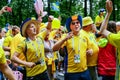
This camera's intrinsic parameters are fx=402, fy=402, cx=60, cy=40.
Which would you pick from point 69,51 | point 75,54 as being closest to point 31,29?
point 69,51

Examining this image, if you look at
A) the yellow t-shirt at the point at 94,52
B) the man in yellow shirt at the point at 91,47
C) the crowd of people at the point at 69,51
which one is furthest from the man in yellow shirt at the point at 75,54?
the yellow t-shirt at the point at 94,52

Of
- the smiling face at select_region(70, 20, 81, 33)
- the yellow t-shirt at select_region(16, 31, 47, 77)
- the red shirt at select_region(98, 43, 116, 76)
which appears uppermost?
the smiling face at select_region(70, 20, 81, 33)

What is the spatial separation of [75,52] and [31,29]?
0.98m

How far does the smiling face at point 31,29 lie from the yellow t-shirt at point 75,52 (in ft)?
2.24

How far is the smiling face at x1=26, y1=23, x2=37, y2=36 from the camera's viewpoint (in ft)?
24.5

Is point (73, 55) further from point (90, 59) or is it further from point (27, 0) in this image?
point (27, 0)

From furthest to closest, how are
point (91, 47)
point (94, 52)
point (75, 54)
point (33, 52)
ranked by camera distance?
point (94, 52) < point (91, 47) < point (75, 54) < point (33, 52)

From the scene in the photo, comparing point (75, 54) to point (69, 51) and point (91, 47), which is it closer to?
point (69, 51)

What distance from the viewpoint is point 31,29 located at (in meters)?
7.52

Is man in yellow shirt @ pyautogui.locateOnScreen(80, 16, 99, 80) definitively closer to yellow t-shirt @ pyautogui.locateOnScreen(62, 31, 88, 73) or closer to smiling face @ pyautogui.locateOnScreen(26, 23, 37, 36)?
yellow t-shirt @ pyautogui.locateOnScreen(62, 31, 88, 73)

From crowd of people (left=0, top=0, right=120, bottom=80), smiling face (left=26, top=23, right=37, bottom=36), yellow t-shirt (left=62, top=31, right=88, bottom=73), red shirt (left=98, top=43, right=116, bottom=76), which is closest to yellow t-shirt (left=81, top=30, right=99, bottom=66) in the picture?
crowd of people (left=0, top=0, right=120, bottom=80)

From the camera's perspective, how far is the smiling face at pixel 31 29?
7454 mm

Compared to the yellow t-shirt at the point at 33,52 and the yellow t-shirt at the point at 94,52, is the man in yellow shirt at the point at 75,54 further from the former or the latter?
the yellow t-shirt at the point at 94,52

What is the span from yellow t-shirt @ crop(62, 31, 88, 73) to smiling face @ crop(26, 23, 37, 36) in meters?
0.68
